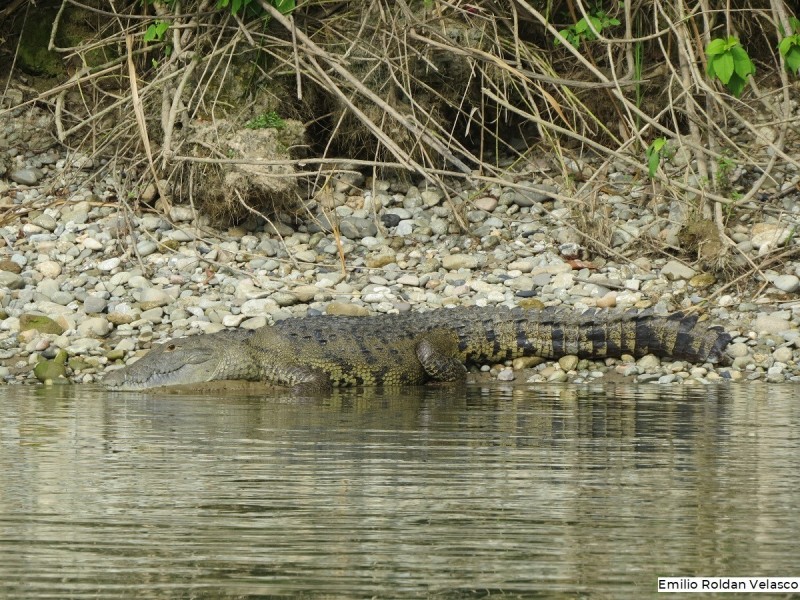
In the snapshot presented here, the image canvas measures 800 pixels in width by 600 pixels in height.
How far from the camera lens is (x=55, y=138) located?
11.5 m

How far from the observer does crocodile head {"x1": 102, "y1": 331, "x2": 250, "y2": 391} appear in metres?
7.68

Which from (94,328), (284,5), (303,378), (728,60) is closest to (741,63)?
(728,60)

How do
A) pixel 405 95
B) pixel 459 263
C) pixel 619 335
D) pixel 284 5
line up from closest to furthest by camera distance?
pixel 619 335 < pixel 459 263 < pixel 284 5 < pixel 405 95

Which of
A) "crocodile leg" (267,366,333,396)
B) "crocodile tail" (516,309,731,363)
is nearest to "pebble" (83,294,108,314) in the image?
"crocodile leg" (267,366,333,396)

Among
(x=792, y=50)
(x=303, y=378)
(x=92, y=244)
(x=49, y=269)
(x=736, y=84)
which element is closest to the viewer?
(x=303, y=378)

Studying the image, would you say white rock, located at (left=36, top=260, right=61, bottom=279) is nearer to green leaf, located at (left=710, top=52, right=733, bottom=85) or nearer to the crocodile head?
the crocodile head

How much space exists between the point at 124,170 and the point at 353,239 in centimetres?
235

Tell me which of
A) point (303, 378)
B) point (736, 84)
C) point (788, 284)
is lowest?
point (303, 378)

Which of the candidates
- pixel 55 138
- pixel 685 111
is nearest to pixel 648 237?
pixel 685 111

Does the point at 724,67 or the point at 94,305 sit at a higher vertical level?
the point at 724,67

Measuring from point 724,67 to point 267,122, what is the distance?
158 inches

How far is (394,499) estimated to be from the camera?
3.95m

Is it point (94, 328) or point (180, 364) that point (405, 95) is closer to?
point (94, 328)

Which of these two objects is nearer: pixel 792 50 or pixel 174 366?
pixel 174 366
